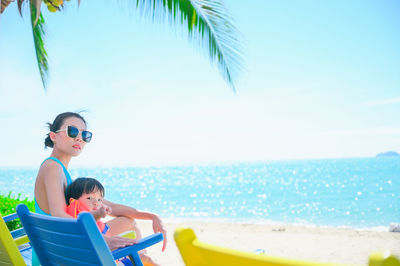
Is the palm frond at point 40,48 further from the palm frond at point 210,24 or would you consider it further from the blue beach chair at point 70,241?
the blue beach chair at point 70,241

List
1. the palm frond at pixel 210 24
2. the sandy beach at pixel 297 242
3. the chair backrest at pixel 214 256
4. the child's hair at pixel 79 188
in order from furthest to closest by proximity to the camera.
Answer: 1. the sandy beach at pixel 297 242
2. the palm frond at pixel 210 24
3. the child's hair at pixel 79 188
4. the chair backrest at pixel 214 256

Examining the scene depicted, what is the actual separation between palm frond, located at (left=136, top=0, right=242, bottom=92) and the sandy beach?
293 cm

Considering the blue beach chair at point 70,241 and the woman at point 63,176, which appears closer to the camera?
the blue beach chair at point 70,241

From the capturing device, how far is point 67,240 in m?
1.54

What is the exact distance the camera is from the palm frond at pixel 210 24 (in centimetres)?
502

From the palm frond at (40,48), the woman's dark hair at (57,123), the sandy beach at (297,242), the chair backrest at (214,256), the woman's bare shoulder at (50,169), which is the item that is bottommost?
the sandy beach at (297,242)

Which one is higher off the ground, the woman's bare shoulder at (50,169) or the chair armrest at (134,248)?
the woman's bare shoulder at (50,169)

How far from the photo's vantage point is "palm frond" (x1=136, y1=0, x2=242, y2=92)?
16.5ft

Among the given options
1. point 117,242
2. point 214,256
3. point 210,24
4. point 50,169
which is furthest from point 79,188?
point 210,24

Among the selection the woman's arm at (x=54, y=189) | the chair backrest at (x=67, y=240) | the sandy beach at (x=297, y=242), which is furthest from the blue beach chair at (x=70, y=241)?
the sandy beach at (x=297, y=242)

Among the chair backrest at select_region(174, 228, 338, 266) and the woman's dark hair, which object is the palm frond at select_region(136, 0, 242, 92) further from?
the chair backrest at select_region(174, 228, 338, 266)

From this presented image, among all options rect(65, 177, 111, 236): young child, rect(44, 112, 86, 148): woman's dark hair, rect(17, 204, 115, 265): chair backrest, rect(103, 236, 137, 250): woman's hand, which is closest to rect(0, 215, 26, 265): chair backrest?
rect(17, 204, 115, 265): chair backrest

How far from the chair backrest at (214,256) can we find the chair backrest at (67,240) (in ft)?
1.64

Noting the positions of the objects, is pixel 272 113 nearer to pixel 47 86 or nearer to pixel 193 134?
pixel 193 134
